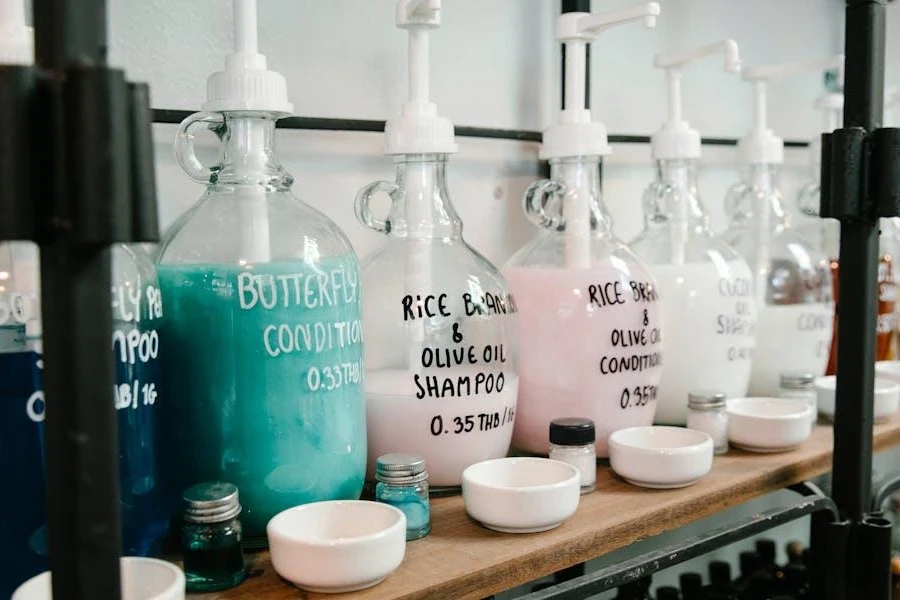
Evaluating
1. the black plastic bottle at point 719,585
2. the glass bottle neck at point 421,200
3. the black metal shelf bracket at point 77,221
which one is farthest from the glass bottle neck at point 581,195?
the black metal shelf bracket at point 77,221

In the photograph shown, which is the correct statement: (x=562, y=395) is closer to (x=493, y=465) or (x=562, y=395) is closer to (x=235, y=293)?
(x=493, y=465)

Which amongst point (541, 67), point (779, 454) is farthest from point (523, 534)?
point (541, 67)

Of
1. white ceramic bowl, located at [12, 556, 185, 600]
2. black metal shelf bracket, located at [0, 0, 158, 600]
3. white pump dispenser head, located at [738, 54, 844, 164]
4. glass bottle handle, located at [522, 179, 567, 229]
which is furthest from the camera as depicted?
white pump dispenser head, located at [738, 54, 844, 164]

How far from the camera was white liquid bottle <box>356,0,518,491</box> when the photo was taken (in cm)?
58

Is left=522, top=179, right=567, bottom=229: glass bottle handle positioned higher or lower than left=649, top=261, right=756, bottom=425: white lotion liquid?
higher

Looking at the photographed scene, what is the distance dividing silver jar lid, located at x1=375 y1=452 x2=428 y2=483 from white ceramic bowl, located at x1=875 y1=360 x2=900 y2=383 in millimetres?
567

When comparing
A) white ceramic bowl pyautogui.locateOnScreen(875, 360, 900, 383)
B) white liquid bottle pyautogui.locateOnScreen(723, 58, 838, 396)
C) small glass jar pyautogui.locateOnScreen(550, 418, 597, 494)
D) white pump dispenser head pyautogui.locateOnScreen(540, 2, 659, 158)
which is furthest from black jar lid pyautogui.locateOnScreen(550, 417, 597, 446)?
white ceramic bowl pyautogui.locateOnScreen(875, 360, 900, 383)

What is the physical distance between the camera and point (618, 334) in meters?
0.65

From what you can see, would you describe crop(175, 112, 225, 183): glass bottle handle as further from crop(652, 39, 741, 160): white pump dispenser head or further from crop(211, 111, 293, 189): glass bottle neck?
crop(652, 39, 741, 160): white pump dispenser head

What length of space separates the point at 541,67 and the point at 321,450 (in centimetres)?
47

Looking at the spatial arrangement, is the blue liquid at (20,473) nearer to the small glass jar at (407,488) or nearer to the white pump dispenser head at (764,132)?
the small glass jar at (407,488)

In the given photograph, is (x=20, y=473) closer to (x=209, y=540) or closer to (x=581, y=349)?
(x=209, y=540)

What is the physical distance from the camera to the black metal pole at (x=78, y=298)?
275 mm

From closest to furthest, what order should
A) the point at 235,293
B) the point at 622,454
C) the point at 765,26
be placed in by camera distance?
the point at 235,293
the point at 622,454
the point at 765,26
